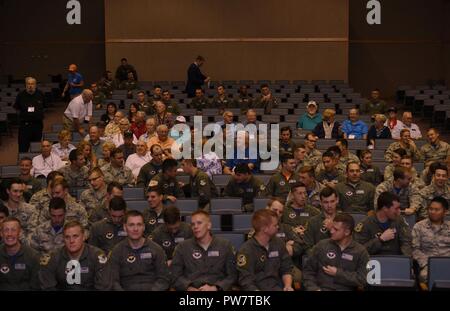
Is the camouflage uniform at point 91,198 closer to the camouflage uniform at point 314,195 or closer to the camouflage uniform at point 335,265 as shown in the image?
the camouflage uniform at point 314,195

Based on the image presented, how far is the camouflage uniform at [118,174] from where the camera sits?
9.84 meters

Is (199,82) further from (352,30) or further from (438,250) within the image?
(438,250)

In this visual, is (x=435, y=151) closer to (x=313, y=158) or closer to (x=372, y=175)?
(x=372, y=175)

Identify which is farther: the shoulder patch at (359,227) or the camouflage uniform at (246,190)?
the camouflage uniform at (246,190)

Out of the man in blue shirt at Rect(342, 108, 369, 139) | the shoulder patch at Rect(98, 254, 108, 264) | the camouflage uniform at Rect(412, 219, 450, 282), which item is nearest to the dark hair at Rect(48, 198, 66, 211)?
the shoulder patch at Rect(98, 254, 108, 264)

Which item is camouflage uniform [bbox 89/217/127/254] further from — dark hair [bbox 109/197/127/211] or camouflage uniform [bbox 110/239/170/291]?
camouflage uniform [bbox 110/239/170/291]

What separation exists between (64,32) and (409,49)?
10491 millimetres

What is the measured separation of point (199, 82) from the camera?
17.3 metres

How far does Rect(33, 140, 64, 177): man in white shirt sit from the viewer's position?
418 inches

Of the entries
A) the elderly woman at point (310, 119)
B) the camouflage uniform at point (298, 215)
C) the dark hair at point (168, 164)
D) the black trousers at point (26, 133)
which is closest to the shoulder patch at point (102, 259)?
the camouflage uniform at point (298, 215)

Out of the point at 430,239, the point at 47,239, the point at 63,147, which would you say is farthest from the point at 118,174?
the point at 430,239

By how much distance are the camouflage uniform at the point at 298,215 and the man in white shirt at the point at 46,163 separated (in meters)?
4.12
